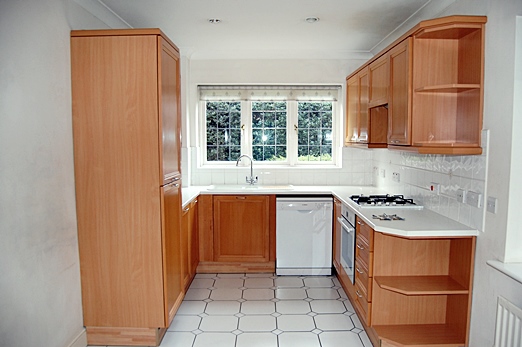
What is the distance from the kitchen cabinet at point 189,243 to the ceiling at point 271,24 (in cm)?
168

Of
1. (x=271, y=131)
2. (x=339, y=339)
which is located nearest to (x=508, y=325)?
(x=339, y=339)

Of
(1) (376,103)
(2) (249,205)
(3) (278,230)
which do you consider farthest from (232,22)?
(3) (278,230)

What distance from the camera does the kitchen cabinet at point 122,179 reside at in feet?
8.50

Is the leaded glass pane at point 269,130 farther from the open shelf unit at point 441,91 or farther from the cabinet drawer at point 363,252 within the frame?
the open shelf unit at point 441,91

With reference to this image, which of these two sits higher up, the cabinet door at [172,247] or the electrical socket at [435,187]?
the electrical socket at [435,187]

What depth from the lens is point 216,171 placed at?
15.8 feet

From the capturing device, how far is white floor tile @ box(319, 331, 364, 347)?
9.27ft

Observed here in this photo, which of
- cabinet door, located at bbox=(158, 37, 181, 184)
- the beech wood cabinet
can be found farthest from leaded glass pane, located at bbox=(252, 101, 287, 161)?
the beech wood cabinet

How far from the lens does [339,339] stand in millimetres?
2896

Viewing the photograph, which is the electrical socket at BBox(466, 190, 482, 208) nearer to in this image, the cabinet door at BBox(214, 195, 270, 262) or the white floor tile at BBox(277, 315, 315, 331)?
the white floor tile at BBox(277, 315, 315, 331)

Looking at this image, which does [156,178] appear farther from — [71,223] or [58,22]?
[58,22]

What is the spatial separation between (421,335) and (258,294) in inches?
61.1

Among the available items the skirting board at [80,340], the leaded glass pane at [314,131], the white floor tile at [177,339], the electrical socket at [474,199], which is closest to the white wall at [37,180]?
the skirting board at [80,340]

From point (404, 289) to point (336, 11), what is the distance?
219 cm
